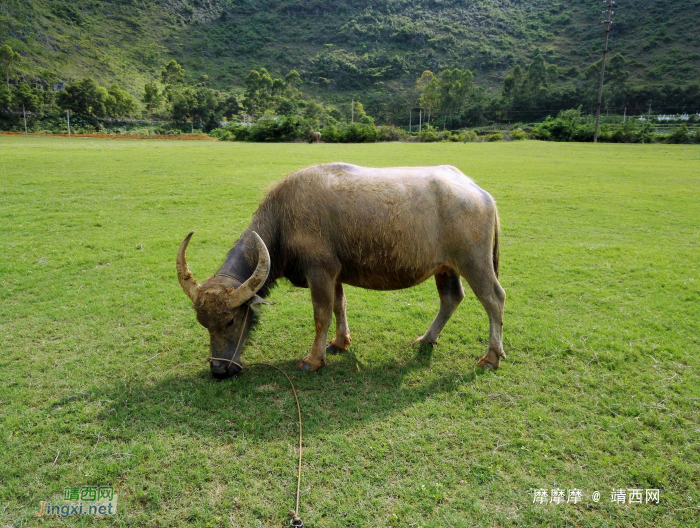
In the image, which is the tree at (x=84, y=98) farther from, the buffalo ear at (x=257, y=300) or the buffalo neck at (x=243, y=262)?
the buffalo ear at (x=257, y=300)

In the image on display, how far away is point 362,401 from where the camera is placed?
4.63m

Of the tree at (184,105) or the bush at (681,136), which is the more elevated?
the tree at (184,105)

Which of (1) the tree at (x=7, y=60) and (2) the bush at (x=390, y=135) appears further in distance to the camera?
(1) the tree at (x=7, y=60)

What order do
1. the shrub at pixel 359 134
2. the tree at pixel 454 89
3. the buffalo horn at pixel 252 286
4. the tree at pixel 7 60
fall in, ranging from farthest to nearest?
1. the tree at pixel 454 89
2. the tree at pixel 7 60
3. the shrub at pixel 359 134
4. the buffalo horn at pixel 252 286

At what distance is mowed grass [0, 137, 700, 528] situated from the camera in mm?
3365

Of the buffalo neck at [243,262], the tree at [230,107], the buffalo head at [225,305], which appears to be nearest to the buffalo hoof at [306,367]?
the buffalo head at [225,305]

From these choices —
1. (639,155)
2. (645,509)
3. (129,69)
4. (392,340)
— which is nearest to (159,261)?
(392,340)

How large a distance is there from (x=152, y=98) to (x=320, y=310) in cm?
8838

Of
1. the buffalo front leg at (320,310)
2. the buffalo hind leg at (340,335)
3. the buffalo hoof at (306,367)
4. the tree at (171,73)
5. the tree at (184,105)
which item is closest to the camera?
the buffalo front leg at (320,310)

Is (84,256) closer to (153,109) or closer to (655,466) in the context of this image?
(655,466)

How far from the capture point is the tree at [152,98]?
7775 cm

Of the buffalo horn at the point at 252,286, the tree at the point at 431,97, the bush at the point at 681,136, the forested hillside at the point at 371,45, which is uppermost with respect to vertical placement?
the forested hillside at the point at 371,45

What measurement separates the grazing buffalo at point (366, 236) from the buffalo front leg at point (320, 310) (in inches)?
0.5

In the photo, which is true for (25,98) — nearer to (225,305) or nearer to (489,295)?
(225,305)
